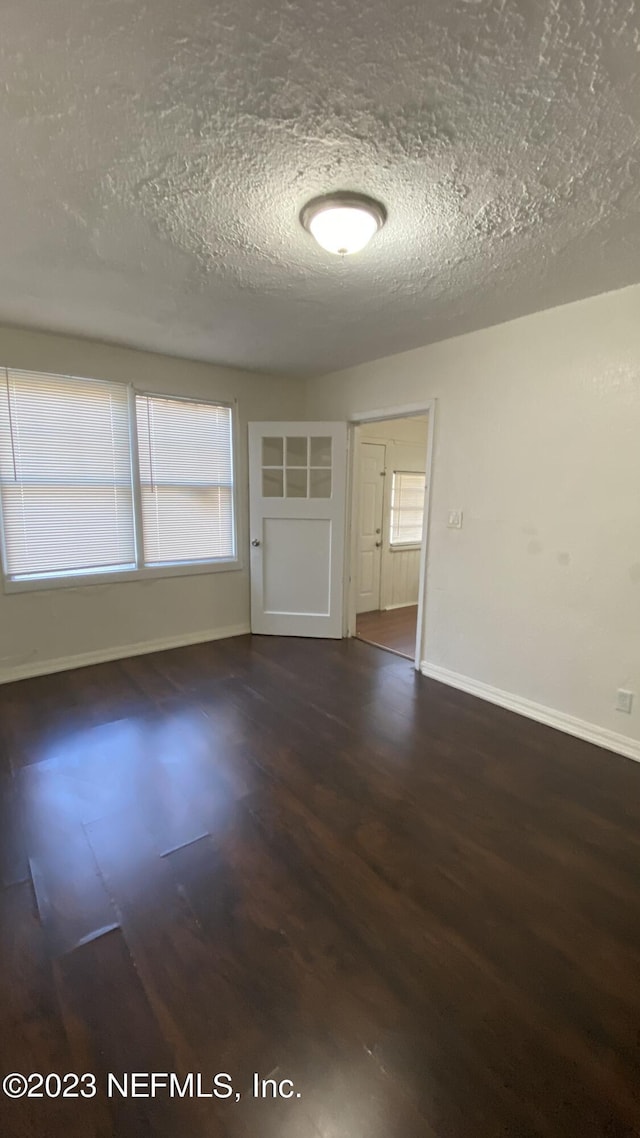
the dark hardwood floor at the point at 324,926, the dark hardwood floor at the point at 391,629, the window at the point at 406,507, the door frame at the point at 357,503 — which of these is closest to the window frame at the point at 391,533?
the window at the point at 406,507

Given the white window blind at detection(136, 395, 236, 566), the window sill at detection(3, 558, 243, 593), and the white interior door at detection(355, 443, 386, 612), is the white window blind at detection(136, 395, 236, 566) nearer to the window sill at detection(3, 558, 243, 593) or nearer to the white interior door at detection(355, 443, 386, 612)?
the window sill at detection(3, 558, 243, 593)

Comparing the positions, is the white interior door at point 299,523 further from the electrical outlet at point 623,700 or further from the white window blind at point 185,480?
the electrical outlet at point 623,700

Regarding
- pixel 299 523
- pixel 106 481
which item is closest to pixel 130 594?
pixel 106 481

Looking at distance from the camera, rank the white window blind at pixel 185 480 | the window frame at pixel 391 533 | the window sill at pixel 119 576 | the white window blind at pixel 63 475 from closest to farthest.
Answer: the white window blind at pixel 63 475
the window sill at pixel 119 576
the white window blind at pixel 185 480
the window frame at pixel 391 533

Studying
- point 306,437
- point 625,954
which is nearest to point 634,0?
point 625,954

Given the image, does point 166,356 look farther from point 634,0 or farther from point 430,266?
point 634,0

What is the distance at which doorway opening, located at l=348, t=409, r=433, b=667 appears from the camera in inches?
199

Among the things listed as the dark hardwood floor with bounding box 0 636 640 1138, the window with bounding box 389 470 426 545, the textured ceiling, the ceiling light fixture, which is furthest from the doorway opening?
the ceiling light fixture

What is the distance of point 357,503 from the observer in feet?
14.1

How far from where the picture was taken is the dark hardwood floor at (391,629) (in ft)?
13.8

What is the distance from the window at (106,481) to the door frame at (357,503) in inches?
43.5

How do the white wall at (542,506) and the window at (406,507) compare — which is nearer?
the white wall at (542,506)

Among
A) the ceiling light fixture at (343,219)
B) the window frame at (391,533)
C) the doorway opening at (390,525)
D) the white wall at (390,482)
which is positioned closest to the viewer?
the ceiling light fixture at (343,219)

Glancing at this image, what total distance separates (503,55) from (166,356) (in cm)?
315
